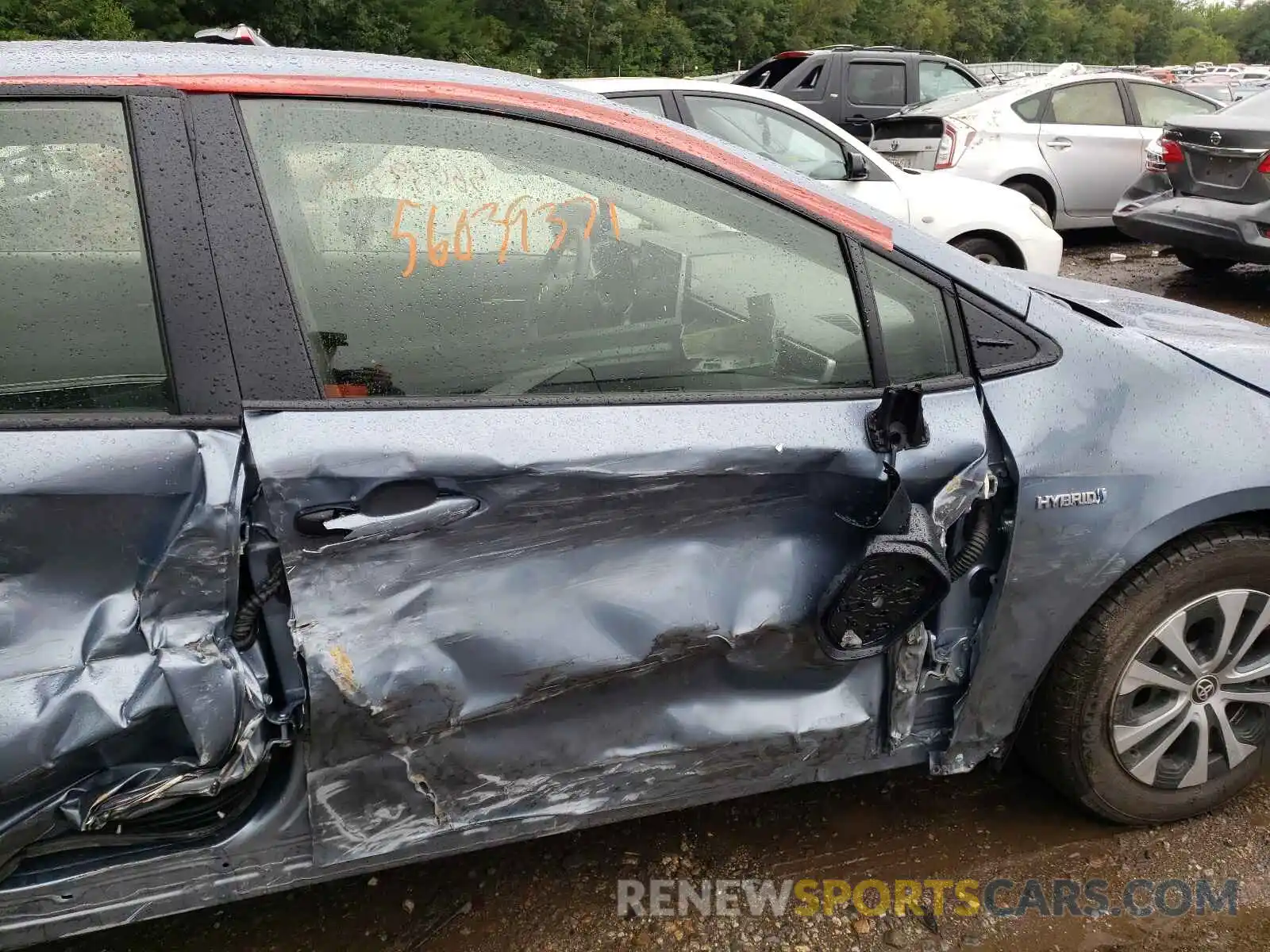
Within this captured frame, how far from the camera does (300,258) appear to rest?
162 centimetres

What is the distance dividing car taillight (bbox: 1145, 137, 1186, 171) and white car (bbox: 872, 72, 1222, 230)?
3.46 feet

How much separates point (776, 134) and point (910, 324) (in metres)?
4.10

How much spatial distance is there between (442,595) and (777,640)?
0.64 metres

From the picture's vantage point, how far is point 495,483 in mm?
1625

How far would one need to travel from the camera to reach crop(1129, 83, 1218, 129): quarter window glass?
28.3ft

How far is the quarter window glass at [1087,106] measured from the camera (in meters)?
8.37

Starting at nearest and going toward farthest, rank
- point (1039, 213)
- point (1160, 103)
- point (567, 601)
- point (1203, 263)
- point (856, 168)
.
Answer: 1. point (567, 601)
2. point (856, 168)
3. point (1039, 213)
4. point (1203, 263)
5. point (1160, 103)

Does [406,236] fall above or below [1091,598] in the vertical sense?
above

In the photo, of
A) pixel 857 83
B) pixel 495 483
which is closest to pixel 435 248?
pixel 495 483

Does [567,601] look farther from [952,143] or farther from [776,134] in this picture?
[952,143]

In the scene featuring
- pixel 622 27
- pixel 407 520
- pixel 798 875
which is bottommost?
pixel 798 875

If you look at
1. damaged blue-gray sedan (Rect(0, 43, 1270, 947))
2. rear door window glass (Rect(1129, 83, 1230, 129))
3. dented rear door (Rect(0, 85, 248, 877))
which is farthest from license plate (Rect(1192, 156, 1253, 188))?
dented rear door (Rect(0, 85, 248, 877))

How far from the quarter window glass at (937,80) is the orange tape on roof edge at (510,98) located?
10.7m

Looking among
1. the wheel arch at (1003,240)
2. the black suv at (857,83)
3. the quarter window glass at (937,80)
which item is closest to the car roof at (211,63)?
the wheel arch at (1003,240)
